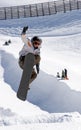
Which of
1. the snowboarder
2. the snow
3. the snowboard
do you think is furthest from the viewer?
the snow

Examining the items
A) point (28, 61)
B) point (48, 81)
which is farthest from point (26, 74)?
point (48, 81)

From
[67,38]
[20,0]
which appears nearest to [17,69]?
[67,38]

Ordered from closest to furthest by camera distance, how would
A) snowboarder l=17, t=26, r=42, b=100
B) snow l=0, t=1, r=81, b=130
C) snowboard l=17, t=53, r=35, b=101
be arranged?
snowboarder l=17, t=26, r=42, b=100 < snowboard l=17, t=53, r=35, b=101 < snow l=0, t=1, r=81, b=130

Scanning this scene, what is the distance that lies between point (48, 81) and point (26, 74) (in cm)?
1527

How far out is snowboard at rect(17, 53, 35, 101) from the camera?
7.95 metres

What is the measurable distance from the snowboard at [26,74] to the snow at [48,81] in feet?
1.74

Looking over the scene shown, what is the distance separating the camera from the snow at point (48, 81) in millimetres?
9188

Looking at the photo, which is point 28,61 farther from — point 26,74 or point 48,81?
point 48,81

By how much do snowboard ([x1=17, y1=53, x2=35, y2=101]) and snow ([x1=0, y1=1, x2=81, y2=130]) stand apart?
1.74ft

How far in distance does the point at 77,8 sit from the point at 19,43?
46.8ft

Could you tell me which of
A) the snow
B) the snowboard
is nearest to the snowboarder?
the snowboard

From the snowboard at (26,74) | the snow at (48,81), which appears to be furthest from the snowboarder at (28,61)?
the snow at (48,81)

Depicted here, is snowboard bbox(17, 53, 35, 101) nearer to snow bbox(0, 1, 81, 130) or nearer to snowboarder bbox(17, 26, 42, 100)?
snowboarder bbox(17, 26, 42, 100)

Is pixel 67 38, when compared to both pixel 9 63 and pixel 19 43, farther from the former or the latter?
pixel 9 63
